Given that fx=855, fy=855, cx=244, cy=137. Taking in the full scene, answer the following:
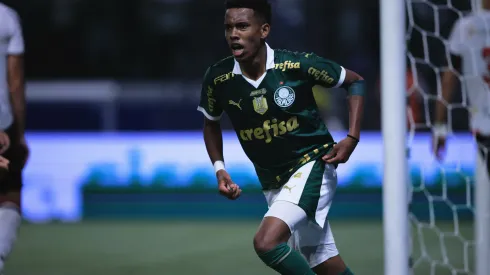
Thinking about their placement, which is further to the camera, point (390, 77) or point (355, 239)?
point (355, 239)

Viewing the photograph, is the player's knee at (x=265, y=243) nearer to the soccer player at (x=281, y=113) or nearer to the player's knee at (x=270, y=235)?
the player's knee at (x=270, y=235)

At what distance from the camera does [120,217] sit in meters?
9.54

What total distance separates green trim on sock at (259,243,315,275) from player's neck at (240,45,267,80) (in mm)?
788

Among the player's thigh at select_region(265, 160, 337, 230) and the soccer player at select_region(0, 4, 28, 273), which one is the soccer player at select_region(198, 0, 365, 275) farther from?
the soccer player at select_region(0, 4, 28, 273)

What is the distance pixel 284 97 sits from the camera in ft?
12.5

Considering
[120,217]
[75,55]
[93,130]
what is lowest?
[120,217]

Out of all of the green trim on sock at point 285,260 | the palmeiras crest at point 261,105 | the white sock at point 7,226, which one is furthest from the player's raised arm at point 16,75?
the green trim on sock at point 285,260

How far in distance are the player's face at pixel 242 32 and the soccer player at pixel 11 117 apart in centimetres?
100

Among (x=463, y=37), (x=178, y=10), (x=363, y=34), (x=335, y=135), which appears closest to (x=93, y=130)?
(x=178, y=10)

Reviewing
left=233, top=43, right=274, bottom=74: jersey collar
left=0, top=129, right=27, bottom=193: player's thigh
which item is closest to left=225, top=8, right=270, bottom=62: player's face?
left=233, top=43, right=274, bottom=74: jersey collar

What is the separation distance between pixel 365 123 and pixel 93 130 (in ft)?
10.5

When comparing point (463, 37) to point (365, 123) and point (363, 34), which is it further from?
point (363, 34)

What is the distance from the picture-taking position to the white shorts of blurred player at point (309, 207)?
3738 millimetres

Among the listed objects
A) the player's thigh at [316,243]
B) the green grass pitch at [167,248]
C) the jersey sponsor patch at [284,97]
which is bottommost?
the green grass pitch at [167,248]
